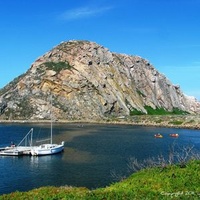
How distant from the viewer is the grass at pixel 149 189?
1116 inches

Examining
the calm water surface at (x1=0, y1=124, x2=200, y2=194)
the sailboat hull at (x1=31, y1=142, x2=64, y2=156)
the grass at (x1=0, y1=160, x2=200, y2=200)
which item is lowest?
the calm water surface at (x1=0, y1=124, x2=200, y2=194)

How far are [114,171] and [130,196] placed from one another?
4807 cm

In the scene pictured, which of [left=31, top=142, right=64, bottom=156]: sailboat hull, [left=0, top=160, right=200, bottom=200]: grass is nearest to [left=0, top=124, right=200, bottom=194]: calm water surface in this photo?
[left=31, top=142, right=64, bottom=156]: sailboat hull

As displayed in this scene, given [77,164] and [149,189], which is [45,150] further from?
[149,189]

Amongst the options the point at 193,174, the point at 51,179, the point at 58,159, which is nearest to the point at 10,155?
the point at 58,159

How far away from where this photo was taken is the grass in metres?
Answer: 28.3

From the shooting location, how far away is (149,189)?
32844 millimetres

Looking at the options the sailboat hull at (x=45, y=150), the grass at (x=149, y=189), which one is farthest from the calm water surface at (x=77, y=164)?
the grass at (x=149, y=189)

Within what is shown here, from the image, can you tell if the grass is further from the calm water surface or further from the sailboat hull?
the sailboat hull

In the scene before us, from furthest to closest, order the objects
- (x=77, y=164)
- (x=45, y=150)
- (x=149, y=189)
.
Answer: (x=45, y=150)
(x=77, y=164)
(x=149, y=189)

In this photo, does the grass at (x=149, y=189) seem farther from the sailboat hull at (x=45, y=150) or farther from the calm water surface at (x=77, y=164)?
the sailboat hull at (x=45, y=150)

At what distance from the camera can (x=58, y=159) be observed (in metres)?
94.5

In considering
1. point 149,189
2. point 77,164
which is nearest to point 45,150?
point 77,164

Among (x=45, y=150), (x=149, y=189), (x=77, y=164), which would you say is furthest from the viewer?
(x=45, y=150)
